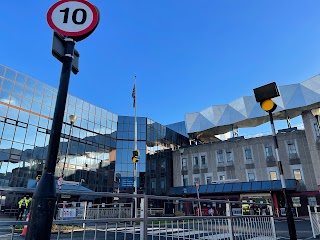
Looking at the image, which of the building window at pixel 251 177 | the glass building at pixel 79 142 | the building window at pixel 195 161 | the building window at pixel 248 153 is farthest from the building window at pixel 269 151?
the glass building at pixel 79 142

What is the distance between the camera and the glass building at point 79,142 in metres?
28.1

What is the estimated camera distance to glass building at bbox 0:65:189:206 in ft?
92.2

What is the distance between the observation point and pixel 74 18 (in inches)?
118

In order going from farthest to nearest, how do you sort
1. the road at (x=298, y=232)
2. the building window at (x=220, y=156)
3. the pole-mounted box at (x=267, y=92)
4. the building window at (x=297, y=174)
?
the building window at (x=220, y=156)
the building window at (x=297, y=174)
the road at (x=298, y=232)
the pole-mounted box at (x=267, y=92)

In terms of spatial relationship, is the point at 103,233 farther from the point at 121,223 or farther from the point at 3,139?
the point at 3,139

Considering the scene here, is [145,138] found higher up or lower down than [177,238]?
higher up

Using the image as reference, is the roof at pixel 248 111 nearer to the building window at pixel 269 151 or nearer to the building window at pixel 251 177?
the building window at pixel 269 151

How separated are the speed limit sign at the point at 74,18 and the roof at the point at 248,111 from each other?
41.7 m

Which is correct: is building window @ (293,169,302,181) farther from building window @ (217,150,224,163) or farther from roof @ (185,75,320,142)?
building window @ (217,150,224,163)

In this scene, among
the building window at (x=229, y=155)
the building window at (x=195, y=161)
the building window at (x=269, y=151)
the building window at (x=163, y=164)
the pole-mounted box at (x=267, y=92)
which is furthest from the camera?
the building window at (x=163, y=164)

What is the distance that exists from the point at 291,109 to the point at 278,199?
1455cm

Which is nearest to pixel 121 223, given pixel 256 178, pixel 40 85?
pixel 40 85

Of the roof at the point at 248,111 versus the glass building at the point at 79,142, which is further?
the roof at the point at 248,111

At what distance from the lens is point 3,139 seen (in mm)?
27094
